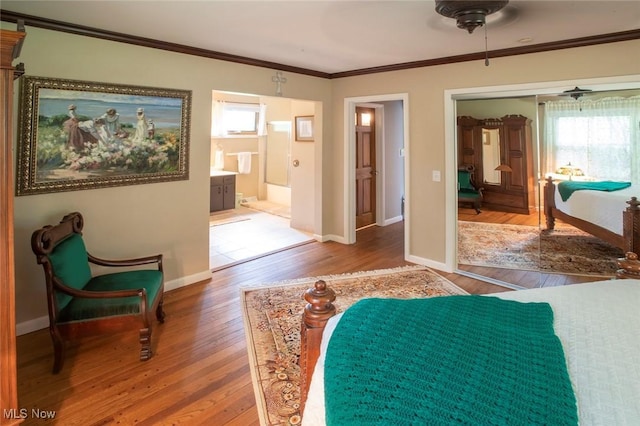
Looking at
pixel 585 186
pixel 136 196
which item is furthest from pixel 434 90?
pixel 136 196

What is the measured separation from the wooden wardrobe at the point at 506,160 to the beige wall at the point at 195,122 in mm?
289

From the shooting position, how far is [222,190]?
762 centimetres

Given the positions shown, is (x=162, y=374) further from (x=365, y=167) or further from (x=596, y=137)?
(x=365, y=167)

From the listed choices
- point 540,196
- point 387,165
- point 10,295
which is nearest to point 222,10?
point 10,295

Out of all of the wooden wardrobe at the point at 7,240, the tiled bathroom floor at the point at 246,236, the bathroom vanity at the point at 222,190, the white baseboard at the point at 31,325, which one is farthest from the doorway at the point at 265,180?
the wooden wardrobe at the point at 7,240

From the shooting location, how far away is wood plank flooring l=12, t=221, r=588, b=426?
6.73 ft

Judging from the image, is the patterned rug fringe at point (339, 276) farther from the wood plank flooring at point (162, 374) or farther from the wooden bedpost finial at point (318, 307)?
the wooden bedpost finial at point (318, 307)

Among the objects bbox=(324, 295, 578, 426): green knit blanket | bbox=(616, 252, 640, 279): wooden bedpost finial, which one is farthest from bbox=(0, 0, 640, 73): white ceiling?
bbox=(324, 295, 578, 426): green knit blanket

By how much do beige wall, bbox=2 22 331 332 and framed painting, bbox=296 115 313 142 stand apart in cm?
134

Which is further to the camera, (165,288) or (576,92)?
(165,288)

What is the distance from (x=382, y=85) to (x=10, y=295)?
14.2 ft

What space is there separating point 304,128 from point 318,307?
15.8 ft

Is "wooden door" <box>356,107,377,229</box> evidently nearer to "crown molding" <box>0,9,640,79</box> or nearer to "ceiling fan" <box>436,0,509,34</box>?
"crown molding" <box>0,9,640,79</box>

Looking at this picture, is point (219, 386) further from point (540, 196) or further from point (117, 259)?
point (540, 196)
